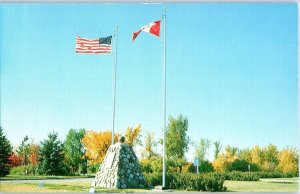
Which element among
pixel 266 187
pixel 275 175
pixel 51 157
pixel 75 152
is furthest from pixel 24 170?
pixel 275 175

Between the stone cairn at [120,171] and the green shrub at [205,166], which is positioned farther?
the green shrub at [205,166]

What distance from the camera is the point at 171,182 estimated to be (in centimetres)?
1350

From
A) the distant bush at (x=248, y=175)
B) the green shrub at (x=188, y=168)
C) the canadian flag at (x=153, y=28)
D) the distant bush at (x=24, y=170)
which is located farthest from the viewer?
the green shrub at (x=188, y=168)

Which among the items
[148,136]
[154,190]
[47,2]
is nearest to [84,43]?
[47,2]

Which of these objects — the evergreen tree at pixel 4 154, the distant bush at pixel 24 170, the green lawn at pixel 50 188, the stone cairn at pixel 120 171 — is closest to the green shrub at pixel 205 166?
the stone cairn at pixel 120 171

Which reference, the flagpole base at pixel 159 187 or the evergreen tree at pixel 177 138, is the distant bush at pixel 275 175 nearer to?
the evergreen tree at pixel 177 138

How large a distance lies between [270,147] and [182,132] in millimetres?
2639

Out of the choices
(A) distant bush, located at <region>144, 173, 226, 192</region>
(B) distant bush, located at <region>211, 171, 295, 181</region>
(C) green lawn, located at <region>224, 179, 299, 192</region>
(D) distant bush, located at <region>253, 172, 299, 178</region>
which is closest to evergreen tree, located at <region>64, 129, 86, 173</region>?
(A) distant bush, located at <region>144, 173, 226, 192</region>

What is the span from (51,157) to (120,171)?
356cm

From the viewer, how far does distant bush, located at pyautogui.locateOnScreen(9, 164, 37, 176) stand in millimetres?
15320

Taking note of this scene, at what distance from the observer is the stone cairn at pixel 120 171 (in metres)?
13.3

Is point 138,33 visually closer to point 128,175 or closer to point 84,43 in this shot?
point 84,43

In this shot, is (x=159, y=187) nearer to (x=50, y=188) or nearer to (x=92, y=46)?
(x=50, y=188)

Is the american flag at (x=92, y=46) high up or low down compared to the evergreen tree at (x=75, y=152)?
up
